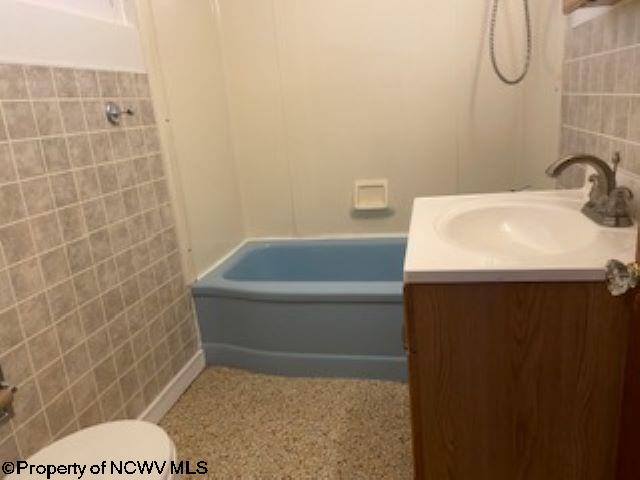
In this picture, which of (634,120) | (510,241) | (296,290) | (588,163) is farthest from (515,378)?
(296,290)

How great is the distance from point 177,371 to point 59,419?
709 mm

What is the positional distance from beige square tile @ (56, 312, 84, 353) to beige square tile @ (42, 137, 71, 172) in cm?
49

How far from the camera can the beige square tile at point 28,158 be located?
140cm

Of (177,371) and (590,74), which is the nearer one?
(590,74)

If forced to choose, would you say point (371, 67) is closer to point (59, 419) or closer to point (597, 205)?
point (597, 205)

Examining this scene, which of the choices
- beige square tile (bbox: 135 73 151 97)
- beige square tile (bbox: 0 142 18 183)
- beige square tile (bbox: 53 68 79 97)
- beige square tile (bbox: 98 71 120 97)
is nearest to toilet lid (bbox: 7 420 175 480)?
beige square tile (bbox: 0 142 18 183)

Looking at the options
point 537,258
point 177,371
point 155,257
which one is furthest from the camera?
point 177,371

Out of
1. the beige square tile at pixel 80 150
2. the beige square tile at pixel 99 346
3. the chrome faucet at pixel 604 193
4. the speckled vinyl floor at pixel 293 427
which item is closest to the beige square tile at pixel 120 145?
the beige square tile at pixel 80 150

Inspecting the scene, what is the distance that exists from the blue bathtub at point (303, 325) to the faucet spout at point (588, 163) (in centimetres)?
95

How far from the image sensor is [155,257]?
2.05m

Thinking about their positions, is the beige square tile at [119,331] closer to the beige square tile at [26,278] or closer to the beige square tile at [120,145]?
the beige square tile at [26,278]

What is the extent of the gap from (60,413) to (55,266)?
18.4 inches

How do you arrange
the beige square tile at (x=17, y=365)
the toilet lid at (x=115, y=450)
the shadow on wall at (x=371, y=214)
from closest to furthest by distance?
the toilet lid at (x=115, y=450), the beige square tile at (x=17, y=365), the shadow on wall at (x=371, y=214)

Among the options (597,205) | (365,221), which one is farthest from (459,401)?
(365,221)
